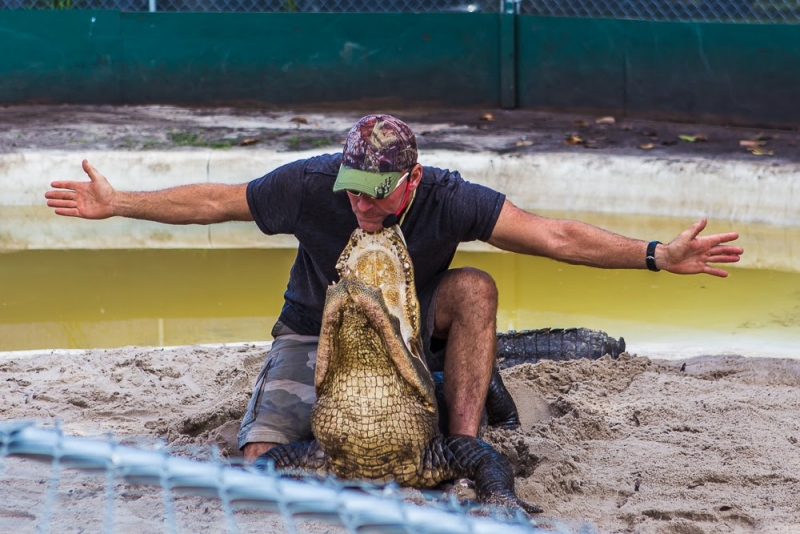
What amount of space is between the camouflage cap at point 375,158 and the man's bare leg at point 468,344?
454 mm

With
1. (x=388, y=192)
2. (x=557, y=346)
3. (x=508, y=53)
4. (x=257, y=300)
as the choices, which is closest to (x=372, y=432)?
(x=388, y=192)

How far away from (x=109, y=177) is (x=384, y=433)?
188 inches

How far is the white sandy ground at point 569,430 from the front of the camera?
2693 millimetres

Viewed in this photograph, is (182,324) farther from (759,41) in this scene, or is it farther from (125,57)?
(759,41)

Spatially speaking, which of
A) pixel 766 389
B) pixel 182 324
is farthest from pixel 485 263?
pixel 766 389

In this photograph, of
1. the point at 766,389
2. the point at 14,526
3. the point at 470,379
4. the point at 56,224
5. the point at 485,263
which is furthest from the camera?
the point at 56,224

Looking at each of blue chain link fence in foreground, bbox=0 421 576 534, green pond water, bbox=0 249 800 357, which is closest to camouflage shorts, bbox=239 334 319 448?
blue chain link fence in foreground, bbox=0 421 576 534

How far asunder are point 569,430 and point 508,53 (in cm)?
Result: 577

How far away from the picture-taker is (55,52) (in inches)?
347

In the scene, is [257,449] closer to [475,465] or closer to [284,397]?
[284,397]

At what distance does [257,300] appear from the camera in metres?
5.38

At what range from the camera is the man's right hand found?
315 centimetres

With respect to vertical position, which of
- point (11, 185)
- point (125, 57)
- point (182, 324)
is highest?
point (125, 57)

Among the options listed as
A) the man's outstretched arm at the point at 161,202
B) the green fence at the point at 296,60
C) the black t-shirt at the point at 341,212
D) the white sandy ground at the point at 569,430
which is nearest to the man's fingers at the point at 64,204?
the man's outstretched arm at the point at 161,202
